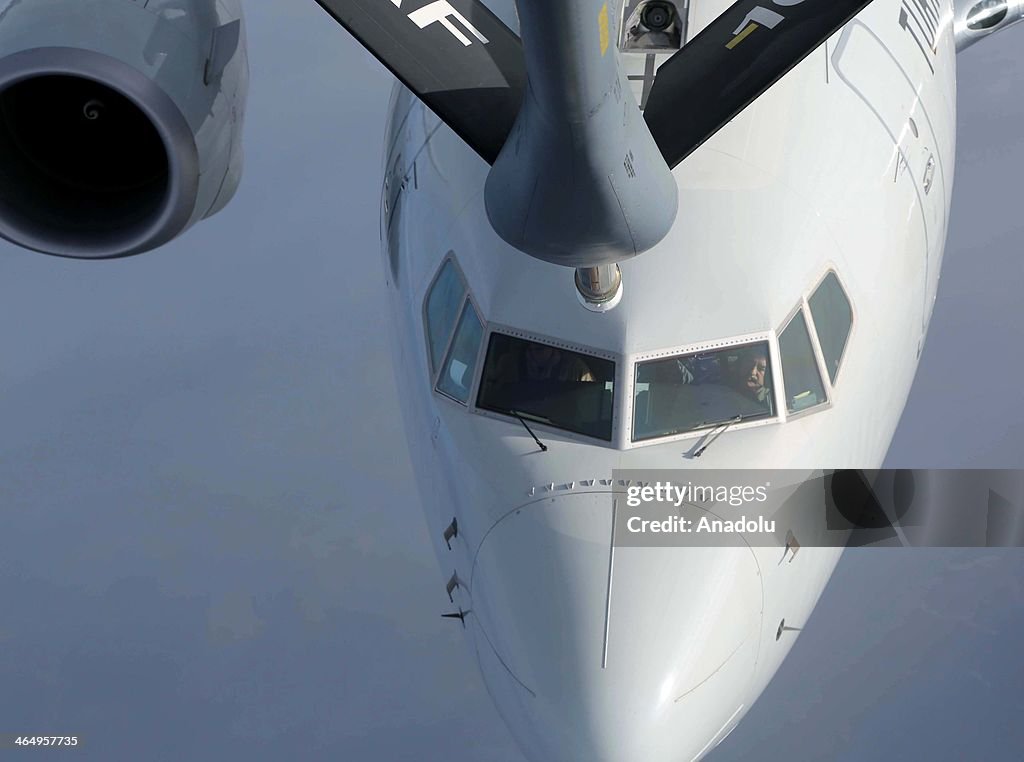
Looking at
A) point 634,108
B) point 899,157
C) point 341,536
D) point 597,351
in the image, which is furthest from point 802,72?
point 341,536

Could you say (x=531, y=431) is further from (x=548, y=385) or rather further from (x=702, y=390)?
(x=702, y=390)

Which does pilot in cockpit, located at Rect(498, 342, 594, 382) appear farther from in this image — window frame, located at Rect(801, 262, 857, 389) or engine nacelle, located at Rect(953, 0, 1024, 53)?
engine nacelle, located at Rect(953, 0, 1024, 53)

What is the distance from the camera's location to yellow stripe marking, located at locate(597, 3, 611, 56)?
20.7ft

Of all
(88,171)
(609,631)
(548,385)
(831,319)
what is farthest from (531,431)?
(88,171)

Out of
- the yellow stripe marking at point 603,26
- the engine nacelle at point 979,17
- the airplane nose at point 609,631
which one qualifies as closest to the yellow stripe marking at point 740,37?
the yellow stripe marking at point 603,26

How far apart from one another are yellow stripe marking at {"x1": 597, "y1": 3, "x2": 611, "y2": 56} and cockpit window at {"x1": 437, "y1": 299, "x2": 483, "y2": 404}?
3154 mm

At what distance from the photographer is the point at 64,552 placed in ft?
55.7

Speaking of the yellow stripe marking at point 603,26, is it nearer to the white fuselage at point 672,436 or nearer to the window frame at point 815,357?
the white fuselage at point 672,436

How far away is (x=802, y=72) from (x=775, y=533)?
3.10m

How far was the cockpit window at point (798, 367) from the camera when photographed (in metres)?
9.19

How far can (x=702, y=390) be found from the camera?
29.9 feet

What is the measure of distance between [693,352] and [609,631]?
5.66 feet

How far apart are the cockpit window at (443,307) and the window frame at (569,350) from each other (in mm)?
398
